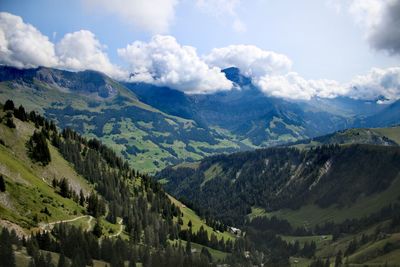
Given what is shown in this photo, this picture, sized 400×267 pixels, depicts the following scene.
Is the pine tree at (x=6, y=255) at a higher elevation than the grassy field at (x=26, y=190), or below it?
below

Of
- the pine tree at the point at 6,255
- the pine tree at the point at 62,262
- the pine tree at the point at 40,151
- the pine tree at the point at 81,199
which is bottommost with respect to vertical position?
the pine tree at the point at 62,262

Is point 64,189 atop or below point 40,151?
below

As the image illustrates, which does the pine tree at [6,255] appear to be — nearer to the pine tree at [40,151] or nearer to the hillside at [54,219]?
the hillside at [54,219]

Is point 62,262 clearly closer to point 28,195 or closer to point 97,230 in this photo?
point 97,230

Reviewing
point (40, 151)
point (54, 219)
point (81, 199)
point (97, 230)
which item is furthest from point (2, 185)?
point (40, 151)

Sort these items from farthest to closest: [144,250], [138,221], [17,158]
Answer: [138,221]
[17,158]
[144,250]

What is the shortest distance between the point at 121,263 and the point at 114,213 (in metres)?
60.5

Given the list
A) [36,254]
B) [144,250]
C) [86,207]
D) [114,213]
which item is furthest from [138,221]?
[36,254]

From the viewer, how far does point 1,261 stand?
103 meters

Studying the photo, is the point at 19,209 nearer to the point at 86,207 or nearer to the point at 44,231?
the point at 44,231

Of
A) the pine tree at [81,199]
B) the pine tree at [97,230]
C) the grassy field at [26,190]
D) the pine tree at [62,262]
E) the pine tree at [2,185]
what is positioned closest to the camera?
the pine tree at [62,262]

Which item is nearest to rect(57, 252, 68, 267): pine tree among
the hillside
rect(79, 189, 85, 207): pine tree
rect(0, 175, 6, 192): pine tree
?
the hillside

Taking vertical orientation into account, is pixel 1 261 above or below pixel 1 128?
below

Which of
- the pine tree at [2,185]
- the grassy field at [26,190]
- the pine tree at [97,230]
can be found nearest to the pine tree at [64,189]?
the grassy field at [26,190]
